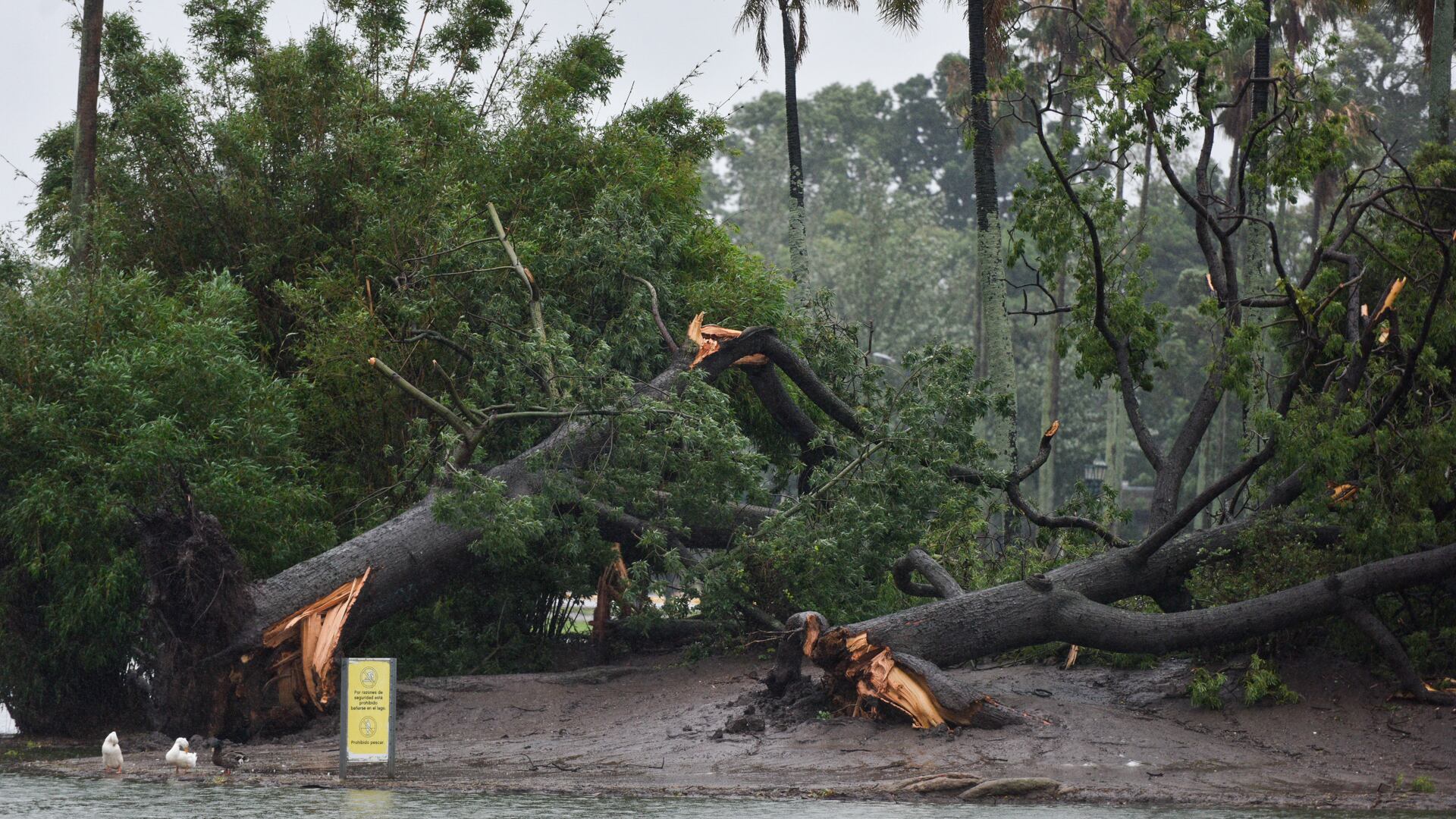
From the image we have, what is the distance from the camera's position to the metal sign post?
10141 millimetres

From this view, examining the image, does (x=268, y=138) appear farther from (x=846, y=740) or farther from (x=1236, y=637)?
(x=1236, y=637)

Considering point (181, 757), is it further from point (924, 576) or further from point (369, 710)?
point (924, 576)

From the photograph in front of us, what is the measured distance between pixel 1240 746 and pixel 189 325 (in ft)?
31.7

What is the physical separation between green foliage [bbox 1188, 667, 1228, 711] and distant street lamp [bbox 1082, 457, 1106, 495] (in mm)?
27770

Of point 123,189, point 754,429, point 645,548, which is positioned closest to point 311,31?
point 123,189

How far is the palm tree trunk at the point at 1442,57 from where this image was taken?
1895 centimetres

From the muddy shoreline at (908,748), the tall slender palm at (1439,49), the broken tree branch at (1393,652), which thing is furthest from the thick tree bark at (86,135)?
the tall slender palm at (1439,49)

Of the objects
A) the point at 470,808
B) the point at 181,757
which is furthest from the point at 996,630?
the point at 181,757

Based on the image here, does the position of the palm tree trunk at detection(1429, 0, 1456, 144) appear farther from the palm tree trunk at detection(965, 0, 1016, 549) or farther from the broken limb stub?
the broken limb stub

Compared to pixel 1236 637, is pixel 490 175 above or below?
above

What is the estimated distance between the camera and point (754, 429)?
1784cm

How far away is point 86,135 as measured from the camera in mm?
17688

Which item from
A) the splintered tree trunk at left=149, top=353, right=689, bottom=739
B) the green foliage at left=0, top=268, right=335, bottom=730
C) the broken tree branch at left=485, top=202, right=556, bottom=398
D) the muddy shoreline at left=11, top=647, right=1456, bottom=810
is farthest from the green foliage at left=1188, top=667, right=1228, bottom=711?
the green foliage at left=0, top=268, right=335, bottom=730

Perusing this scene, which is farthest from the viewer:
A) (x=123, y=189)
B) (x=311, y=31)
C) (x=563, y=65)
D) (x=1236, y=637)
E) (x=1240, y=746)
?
(x=563, y=65)
